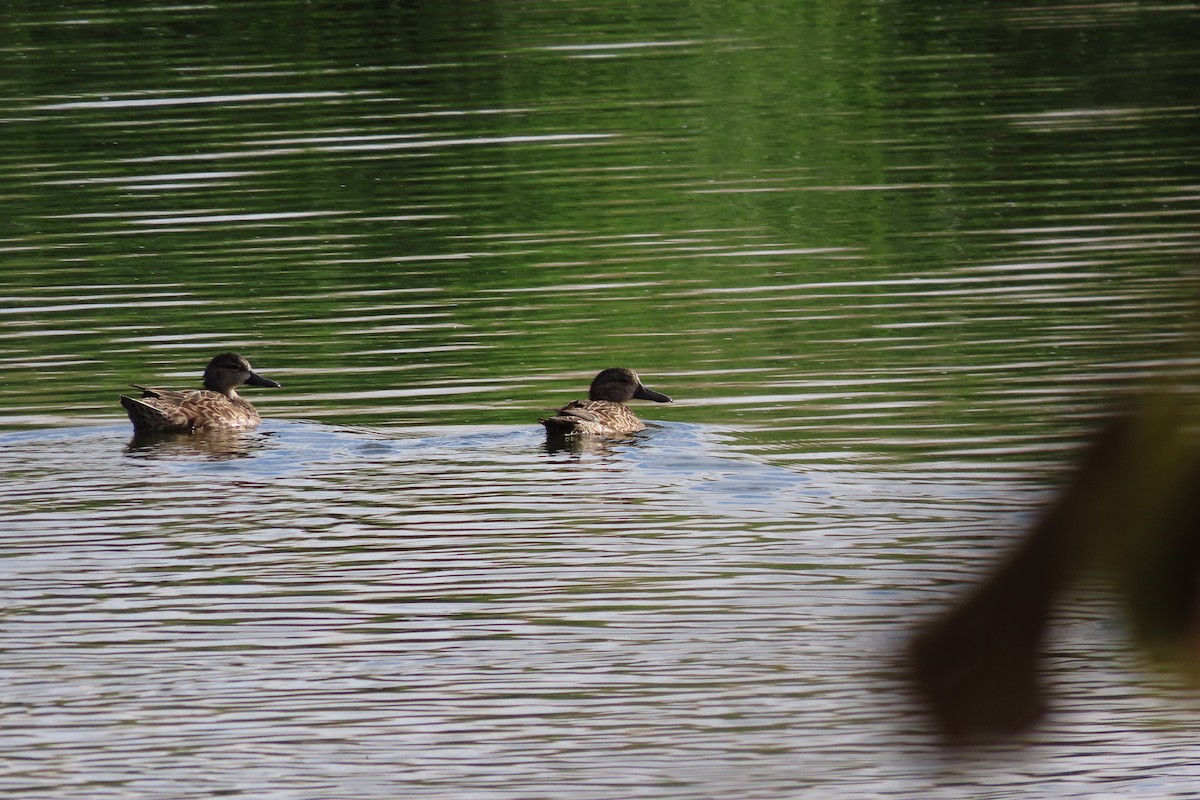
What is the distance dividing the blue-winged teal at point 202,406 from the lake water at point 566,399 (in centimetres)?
18

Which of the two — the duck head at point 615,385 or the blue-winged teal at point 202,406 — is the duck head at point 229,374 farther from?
the duck head at point 615,385

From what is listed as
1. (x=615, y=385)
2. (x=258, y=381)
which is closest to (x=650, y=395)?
(x=615, y=385)

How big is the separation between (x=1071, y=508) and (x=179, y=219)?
2174 centimetres

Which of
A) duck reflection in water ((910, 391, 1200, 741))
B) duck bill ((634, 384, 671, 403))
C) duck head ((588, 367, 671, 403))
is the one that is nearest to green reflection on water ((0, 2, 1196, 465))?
duck reflection in water ((910, 391, 1200, 741))

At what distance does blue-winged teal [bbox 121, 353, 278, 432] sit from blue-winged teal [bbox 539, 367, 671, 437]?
220 cm

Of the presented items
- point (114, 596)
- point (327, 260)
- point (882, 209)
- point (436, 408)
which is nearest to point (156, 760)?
point (114, 596)

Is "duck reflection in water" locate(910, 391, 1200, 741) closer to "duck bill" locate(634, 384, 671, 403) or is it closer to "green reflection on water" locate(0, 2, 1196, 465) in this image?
"green reflection on water" locate(0, 2, 1196, 465)

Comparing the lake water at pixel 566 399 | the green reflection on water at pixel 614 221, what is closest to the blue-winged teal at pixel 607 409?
the lake water at pixel 566 399

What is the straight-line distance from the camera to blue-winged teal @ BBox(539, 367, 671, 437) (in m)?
12.2

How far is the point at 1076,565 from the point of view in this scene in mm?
896

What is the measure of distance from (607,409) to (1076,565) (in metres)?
11.6

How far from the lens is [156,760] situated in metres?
6.57

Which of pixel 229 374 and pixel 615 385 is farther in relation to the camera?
pixel 229 374

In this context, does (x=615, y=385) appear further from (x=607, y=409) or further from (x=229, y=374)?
(x=229, y=374)
